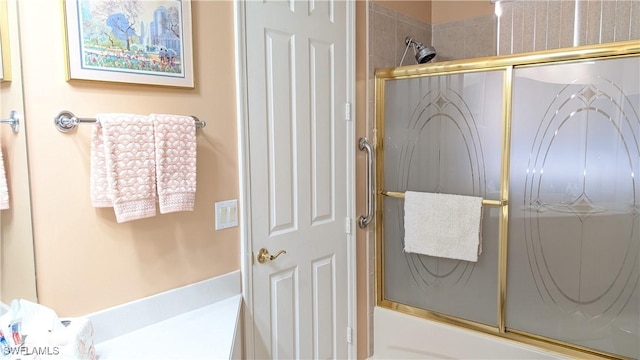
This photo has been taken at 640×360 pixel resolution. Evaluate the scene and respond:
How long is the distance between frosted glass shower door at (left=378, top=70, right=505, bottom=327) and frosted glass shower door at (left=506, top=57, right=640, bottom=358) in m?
0.11

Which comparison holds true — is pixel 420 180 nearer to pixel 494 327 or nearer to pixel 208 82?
pixel 494 327

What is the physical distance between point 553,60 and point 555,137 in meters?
0.36

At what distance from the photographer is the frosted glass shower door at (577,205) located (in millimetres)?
1898

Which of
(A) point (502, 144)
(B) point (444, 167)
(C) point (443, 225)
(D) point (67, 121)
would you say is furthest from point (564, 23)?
(D) point (67, 121)

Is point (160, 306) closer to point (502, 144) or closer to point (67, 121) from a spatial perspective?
point (67, 121)

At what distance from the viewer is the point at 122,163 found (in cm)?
141

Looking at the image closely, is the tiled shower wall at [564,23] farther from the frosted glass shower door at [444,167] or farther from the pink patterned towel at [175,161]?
the pink patterned towel at [175,161]

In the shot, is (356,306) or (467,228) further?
(356,306)

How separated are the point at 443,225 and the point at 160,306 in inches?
59.1

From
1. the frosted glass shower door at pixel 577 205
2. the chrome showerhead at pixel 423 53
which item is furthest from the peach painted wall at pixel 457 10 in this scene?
the frosted glass shower door at pixel 577 205

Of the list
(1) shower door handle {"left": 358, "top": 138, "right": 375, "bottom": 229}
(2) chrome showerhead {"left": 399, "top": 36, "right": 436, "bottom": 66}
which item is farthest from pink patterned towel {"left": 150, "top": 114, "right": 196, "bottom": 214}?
(2) chrome showerhead {"left": 399, "top": 36, "right": 436, "bottom": 66}

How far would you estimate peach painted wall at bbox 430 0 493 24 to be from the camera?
288cm

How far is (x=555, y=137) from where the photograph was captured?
2053 mm

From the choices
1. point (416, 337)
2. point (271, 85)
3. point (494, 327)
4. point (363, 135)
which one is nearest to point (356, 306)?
point (416, 337)
